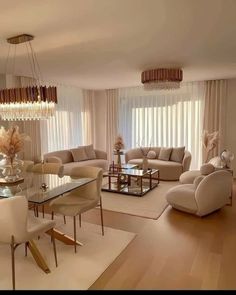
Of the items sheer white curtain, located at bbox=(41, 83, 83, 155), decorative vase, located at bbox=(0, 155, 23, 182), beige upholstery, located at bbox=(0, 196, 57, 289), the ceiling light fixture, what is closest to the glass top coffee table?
the ceiling light fixture

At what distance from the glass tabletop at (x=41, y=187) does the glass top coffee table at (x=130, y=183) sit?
1917 mm

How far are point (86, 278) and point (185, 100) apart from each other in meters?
5.65

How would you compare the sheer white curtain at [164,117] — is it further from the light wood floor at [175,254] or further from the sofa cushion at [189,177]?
the light wood floor at [175,254]

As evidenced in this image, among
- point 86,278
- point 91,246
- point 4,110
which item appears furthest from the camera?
point 4,110

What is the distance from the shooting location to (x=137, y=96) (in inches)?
296

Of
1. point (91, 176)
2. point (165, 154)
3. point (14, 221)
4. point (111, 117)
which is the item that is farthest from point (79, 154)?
point (14, 221)

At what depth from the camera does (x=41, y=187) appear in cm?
291

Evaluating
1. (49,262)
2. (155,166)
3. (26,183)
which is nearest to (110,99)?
(155,166)

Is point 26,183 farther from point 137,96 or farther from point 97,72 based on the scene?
point 137,96

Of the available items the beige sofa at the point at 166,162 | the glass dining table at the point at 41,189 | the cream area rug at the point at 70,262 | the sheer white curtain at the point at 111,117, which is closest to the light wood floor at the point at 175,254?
the cream area rug at the point at 70,262

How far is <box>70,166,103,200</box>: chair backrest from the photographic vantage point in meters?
3.20

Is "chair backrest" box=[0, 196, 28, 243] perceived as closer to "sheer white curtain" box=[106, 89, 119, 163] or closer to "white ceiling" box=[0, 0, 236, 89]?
"white ceiling" box=[0, 0, 236, 89]

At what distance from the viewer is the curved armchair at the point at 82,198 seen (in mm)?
2949

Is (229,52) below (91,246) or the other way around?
the other way around
